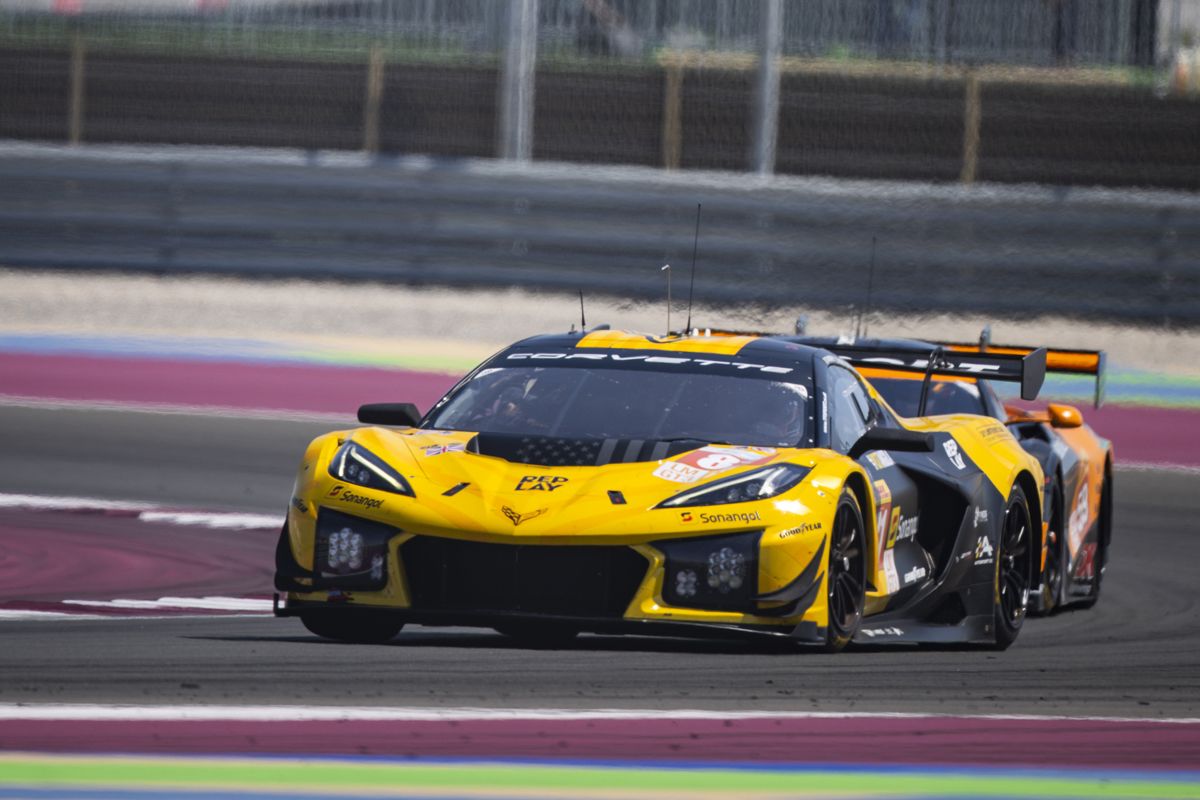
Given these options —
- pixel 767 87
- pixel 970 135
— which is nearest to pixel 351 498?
pixel 767 87

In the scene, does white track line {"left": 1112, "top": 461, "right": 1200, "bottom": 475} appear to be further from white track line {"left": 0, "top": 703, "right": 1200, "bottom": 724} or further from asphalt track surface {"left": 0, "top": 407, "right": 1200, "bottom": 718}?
A: white track line {"left": 0, "top": 703, "right": 1200, "bottom": 724}

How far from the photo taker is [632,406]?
26.9ft

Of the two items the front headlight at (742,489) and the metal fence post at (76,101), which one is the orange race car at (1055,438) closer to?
the front headlight at (742,489)

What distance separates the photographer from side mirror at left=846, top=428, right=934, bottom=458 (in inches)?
315

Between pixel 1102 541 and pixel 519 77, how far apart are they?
9171 mm

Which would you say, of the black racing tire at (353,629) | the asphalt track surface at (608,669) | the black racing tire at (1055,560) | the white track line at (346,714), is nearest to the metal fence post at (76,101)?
the asphalt track surface at (608,669)

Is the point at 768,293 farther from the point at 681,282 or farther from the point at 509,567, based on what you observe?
the point at 509,567

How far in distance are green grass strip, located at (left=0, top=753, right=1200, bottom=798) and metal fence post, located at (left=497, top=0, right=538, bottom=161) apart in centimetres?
1444

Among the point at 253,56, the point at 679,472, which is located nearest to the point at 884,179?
the point at 253,56

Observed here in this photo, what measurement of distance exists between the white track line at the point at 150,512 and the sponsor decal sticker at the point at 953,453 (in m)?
3.85

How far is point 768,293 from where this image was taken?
19.4 m

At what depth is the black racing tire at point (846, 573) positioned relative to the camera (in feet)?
25.0

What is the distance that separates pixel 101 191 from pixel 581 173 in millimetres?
4113

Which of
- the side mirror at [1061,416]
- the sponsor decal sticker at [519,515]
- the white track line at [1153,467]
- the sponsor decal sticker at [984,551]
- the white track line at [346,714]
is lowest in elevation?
the white track line at [1153,467]
